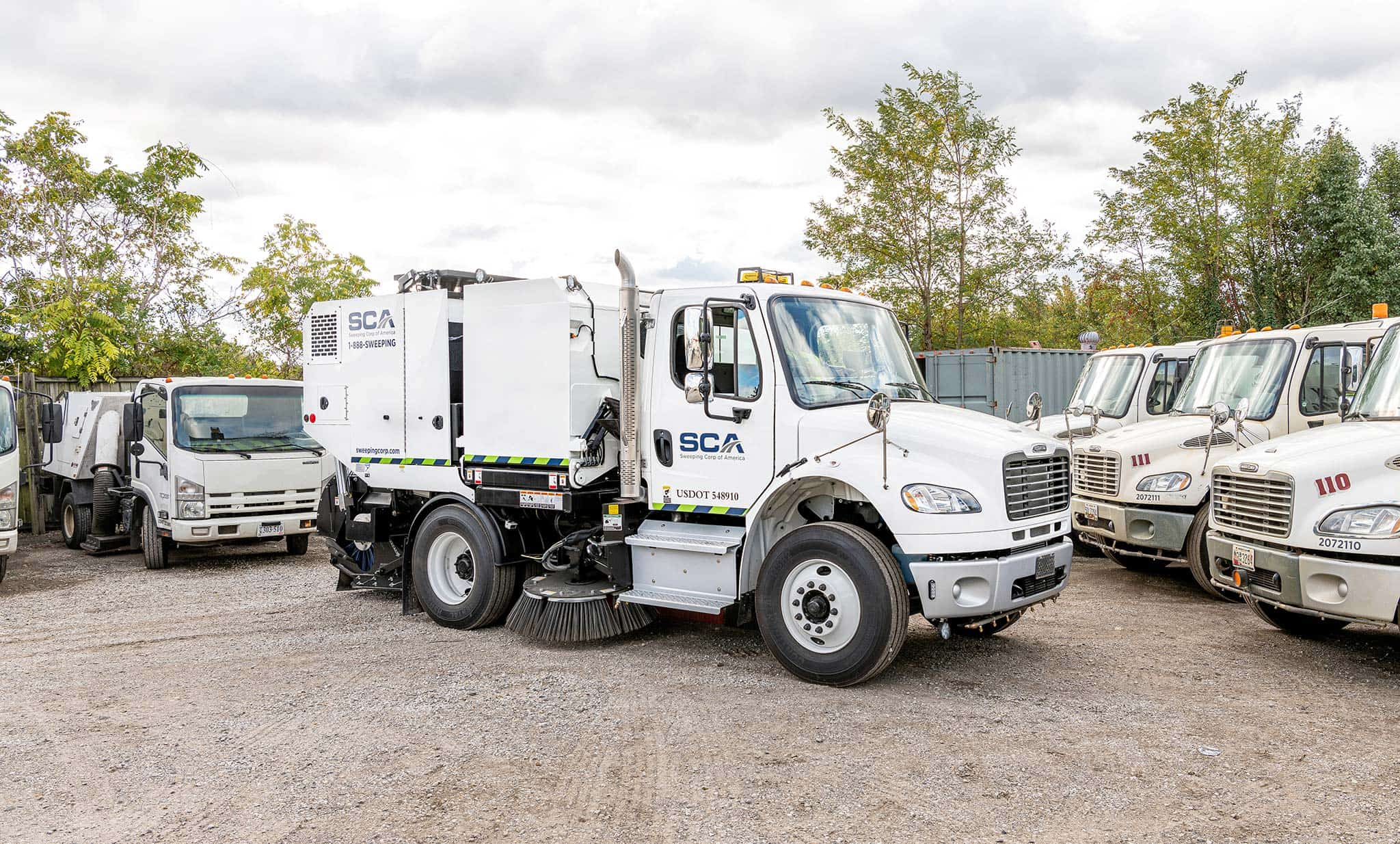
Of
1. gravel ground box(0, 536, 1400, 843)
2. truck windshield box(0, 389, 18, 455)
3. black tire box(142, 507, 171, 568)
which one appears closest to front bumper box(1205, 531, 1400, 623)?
gravel ground box(0, 536, 1400, 843)

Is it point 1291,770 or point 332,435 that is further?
point 332,435

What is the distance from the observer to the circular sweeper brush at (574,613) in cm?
762

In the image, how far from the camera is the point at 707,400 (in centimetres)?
691

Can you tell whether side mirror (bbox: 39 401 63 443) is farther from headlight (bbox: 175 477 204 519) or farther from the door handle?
the door handle

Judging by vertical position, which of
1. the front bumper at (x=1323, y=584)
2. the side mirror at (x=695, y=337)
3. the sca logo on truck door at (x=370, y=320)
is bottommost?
the front bumper at (x=1323, y=584)

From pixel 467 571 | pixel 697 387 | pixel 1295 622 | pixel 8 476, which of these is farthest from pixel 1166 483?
pixel 8 476

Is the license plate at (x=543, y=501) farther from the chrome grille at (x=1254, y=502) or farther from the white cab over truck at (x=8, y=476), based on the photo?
the white cab over truck at (x=8, y=476)

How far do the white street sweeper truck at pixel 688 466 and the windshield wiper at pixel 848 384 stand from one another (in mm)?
22

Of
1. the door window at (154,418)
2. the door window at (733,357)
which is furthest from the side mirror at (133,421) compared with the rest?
the door window at (733,357)

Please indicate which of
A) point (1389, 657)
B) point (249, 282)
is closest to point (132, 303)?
point (249, 282)

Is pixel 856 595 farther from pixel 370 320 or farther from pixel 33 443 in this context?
pixel 33 443

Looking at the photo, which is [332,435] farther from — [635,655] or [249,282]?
[249,282]

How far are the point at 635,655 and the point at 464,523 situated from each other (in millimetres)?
1861

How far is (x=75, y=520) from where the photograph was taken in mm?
13828
